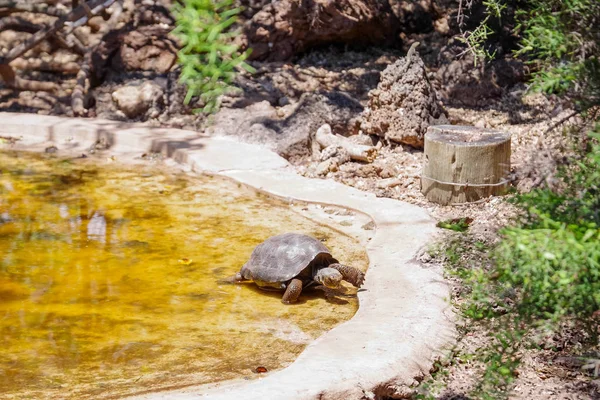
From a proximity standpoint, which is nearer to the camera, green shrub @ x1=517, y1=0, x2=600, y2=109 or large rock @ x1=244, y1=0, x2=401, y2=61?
green shrub @ x1=517, y1=0, x2=600, y2=109

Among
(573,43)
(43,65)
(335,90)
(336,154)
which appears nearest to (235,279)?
(336,154)

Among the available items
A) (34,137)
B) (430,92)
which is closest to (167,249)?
(430,92)

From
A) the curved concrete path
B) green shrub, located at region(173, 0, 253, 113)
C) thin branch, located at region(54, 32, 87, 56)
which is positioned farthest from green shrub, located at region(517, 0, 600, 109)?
thin branch, located at region(54, 32, 87, 56)

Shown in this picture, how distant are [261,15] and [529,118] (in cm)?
455

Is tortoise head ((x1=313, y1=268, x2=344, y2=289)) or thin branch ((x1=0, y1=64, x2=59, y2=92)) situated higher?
thin branch ((x1=0, y1=64, x2=59, y2=92))

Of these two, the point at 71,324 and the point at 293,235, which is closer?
the point at 71,324

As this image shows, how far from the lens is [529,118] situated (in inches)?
375

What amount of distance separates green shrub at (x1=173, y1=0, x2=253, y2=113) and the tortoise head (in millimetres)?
3803

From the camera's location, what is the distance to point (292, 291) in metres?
5.44

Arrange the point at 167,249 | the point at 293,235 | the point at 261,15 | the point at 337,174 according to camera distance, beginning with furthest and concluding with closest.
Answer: the point at 261,15 < the point at 337,174 < the point at 167,249 < the point at 293,235

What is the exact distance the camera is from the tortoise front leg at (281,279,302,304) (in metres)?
5.43

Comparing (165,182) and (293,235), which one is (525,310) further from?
(165,182)

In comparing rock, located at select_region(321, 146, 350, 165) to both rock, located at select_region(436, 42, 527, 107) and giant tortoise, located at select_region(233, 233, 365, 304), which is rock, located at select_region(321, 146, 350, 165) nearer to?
rock, located at select_region(436, 42, 527, 107)

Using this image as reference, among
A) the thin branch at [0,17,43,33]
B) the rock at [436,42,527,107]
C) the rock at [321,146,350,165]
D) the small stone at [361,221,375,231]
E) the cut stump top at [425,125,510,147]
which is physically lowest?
the small stone at [361,221,375,231]
